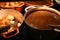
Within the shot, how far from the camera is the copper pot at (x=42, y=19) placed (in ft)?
3.96

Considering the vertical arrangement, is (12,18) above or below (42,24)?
below

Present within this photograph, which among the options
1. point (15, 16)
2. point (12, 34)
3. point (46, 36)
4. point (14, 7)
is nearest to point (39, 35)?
point (46, 36)

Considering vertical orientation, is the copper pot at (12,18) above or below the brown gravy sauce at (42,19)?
below

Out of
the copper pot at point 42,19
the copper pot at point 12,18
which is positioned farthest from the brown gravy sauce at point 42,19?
the copper pot at point 12,18

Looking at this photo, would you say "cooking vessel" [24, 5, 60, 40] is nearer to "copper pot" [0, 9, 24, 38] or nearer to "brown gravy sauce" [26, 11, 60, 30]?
"brown gravy sauce" [26, 11, 60, 30]

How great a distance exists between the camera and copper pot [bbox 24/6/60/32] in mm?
1207

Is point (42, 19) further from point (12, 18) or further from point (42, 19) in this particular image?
point (12, 18)

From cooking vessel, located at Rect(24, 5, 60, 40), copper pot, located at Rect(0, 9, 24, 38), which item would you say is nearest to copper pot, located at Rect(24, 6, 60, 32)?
cooking vessel, located at Rect(24, 5, 60, 40)

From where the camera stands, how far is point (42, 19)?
1.31 meters

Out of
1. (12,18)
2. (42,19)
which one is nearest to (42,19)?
(42,19)

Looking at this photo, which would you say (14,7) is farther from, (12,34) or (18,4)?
(12,34)

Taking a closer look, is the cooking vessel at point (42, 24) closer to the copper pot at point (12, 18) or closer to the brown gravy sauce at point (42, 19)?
the brown gravy sauce at point (42, 19)

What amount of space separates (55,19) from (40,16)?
0.14 metres

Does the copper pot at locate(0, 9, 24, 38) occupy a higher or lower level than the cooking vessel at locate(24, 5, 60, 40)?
lower
